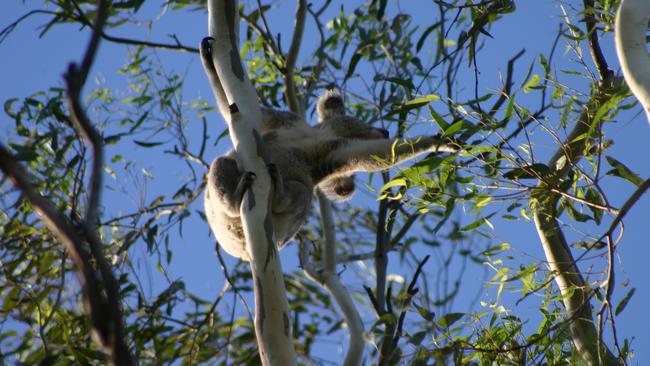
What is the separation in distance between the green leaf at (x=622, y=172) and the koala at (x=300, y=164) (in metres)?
1.10

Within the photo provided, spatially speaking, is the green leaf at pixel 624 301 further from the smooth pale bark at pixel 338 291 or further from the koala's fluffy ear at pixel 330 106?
the koala's fluffy ear at pixel 330 106

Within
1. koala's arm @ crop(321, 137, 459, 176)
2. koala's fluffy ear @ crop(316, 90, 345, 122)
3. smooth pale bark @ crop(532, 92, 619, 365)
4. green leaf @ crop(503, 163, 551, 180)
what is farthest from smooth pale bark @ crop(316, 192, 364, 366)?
green leaf @ crop(503, 163, 551, 180)

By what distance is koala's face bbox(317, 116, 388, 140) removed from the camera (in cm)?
416

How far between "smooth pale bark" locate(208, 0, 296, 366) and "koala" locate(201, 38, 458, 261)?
1.80ft

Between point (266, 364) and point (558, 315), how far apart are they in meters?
1.14

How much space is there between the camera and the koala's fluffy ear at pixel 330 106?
469 cm

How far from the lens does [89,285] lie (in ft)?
2.67

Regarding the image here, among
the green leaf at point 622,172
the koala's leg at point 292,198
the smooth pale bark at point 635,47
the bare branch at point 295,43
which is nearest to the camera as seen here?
the smooth pale bark at point 635,47

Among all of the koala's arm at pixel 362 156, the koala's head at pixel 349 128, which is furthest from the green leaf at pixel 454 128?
the koala's head at pixel 349 128

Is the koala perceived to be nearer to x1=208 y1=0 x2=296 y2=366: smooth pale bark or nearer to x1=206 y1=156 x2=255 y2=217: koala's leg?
x1=206 y1=156 x2=255 y2=217: koala's leg

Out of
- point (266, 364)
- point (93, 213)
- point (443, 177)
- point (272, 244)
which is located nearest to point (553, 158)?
point (443, 177)

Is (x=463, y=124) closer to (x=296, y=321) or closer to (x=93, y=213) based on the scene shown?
(x=93, y=213)

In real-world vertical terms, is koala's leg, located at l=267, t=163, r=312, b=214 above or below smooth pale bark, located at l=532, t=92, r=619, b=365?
above

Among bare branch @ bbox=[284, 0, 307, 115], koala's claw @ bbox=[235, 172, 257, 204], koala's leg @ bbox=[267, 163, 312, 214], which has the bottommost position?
koala's claw @ bbox=[235, 172, 257, 204]
